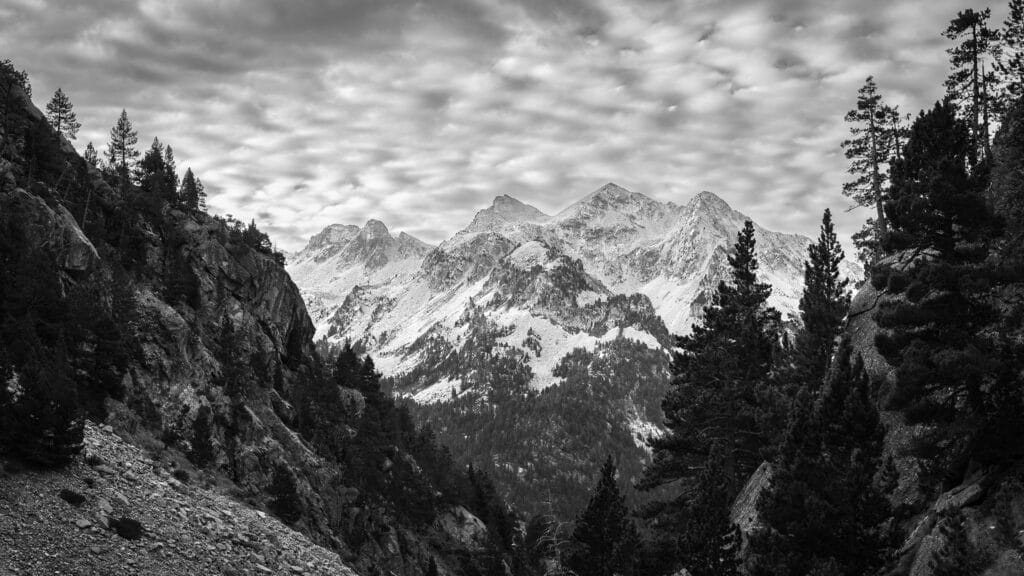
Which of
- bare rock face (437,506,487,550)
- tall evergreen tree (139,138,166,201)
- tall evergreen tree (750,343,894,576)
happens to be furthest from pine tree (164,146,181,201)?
tall evergreen tree (750,343,894,576)

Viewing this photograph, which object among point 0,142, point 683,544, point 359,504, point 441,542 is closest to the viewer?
point 683,544

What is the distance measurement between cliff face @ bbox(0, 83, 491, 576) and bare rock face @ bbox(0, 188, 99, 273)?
0.36ft

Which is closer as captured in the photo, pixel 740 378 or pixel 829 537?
pixel 829 537

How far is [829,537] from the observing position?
17969 millimetres

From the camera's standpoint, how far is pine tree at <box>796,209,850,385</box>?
99.9 feet

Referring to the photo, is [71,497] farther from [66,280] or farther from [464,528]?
[464,528]

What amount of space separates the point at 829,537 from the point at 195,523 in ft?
71.6

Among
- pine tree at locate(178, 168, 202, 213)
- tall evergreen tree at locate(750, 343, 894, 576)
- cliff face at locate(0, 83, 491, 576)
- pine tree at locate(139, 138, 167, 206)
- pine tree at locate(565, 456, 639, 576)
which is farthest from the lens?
pine tree at locate(178, 168, 202, 213)

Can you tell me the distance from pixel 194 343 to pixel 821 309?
46.2 metres

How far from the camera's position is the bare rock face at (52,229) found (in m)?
36.8

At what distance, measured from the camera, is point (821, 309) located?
32688 millimetres

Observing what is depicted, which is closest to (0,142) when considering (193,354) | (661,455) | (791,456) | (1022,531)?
(193,354)

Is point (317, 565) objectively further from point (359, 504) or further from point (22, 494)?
point (359, 504)

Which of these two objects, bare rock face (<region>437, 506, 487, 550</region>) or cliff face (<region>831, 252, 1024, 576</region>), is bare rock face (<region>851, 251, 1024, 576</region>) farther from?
bare rock face (<region>437, 506, 487, 550</region>)
